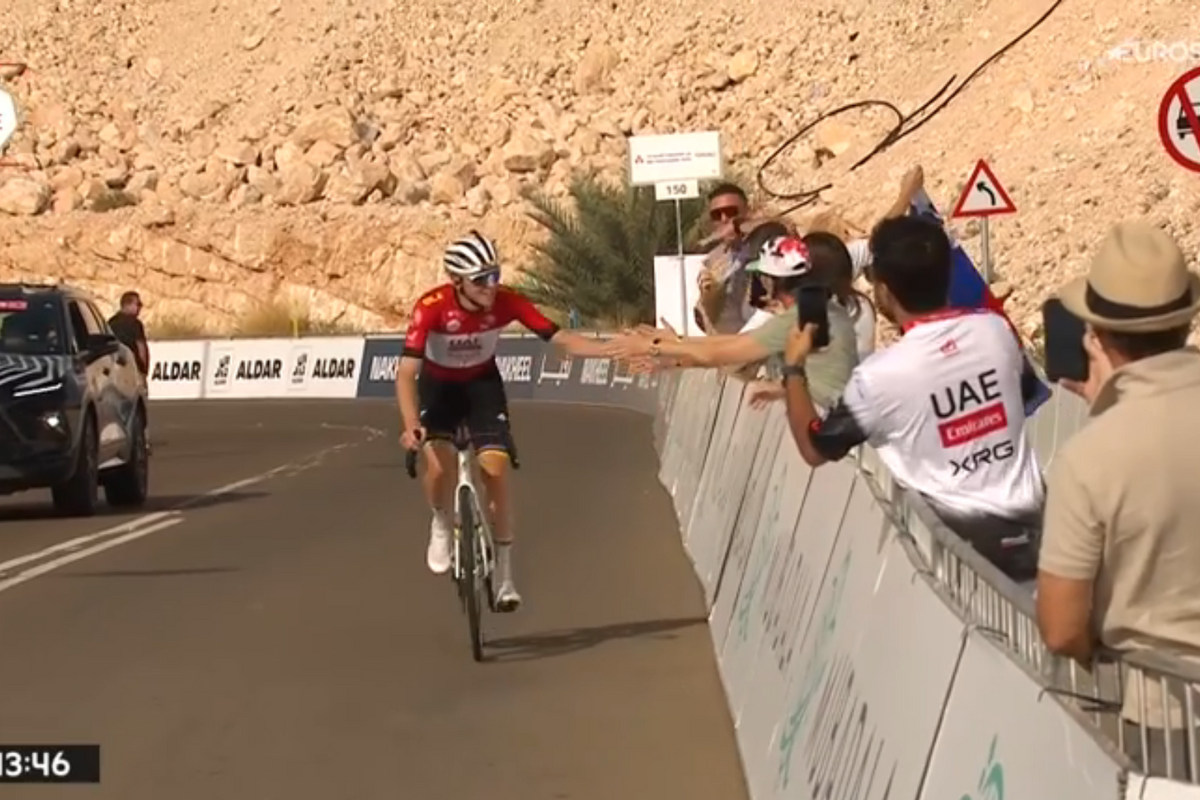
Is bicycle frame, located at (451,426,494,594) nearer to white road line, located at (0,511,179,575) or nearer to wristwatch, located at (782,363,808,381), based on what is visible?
white road line, located at (0,511,179,575)

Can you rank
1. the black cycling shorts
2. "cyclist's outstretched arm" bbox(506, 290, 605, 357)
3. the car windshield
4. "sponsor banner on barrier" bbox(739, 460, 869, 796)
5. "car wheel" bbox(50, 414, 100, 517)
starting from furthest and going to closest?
the car windshield → "car wheel" bbox(50, 414, 100, 517) → the black cycling shorts → "cyclist's outstretched arm" bbox(506, 290, 605, 357) → "sponsor banner on barrier" bbox(739, 460, 869, 796)

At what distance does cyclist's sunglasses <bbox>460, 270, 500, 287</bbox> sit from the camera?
1196 cm

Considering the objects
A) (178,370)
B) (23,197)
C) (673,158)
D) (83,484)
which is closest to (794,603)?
(83,484)

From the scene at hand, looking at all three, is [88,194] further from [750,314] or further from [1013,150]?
[750,314]

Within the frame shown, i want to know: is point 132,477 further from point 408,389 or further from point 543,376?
point 543,376

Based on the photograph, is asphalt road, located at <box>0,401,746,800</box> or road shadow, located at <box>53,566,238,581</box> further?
road shadow, located at <box>53,566,238,581</box>

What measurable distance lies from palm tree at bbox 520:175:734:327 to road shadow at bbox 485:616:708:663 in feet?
146

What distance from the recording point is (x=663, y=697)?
10938 millimetres

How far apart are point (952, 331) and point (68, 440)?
523 inches

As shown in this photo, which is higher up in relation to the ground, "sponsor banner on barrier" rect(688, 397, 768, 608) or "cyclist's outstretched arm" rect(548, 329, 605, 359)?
"cyclist's outstretched arm" rect(548, 329, 605, 359)

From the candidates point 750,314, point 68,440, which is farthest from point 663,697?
point 68,440

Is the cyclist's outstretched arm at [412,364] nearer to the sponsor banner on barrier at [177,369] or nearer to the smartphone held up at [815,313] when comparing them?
the smartphone held up at [815,313]

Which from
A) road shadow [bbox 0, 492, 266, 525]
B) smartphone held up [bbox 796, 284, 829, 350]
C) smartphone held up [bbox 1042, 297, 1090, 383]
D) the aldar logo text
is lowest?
the aldar logo text

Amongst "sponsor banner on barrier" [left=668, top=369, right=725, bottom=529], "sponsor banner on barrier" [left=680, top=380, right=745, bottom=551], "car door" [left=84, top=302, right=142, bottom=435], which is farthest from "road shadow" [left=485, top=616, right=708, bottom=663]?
"car door" [left=84, top=302, right=142, bottom=435]
